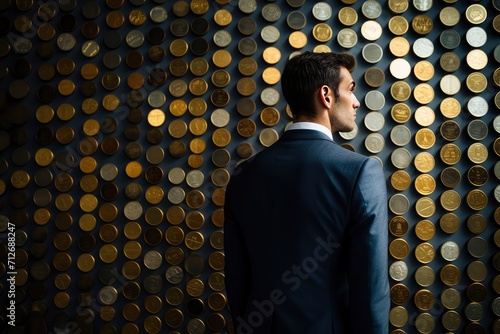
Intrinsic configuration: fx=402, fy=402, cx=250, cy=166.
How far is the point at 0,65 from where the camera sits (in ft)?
6.36

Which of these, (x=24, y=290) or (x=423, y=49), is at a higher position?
(x=423, y=49)

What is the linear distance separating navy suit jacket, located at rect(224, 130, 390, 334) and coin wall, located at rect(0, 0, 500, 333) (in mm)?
828

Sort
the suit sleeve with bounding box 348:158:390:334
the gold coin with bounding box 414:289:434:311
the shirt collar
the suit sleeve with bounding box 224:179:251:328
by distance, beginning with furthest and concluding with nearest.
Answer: the gold coin with bounding box 414:289:434:311
the suit sleeve with bounding box 224:179:251:328
the shirt collar
the suit sleeve with bounding box 348:158:390:334

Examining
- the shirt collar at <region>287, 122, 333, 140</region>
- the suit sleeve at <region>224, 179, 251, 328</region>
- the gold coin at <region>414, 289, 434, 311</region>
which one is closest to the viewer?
the shirt collar at <region>287, 122, 333, 140</region>

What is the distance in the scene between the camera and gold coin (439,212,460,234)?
1743 mm

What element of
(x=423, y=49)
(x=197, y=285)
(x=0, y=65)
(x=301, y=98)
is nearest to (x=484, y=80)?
(x=423, y=49)

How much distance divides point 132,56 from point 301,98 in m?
1.11

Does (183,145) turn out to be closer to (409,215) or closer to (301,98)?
(301,98)

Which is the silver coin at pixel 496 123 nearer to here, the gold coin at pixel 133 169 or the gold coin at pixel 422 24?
the gold coin at pixel 422 24

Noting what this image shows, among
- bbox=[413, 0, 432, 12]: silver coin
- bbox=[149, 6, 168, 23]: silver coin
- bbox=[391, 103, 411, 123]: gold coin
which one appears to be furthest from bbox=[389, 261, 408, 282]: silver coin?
bbox=[149, 6, 168, 23]: silver coin

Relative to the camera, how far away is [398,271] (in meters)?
1.75

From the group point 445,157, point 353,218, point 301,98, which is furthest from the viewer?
point 445,157

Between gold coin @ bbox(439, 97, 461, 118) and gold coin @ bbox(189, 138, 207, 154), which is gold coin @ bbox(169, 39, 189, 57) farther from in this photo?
gold coin @ bbox(439, 97, 461, 118)

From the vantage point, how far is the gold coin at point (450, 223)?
5.72 feet
